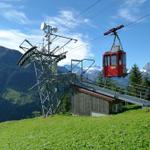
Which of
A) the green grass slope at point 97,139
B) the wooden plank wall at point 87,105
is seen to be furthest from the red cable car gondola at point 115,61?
the green grass slope at point 97,139

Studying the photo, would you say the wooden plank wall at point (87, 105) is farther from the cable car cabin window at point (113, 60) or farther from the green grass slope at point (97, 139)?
the green grass slope at point (97, 139)

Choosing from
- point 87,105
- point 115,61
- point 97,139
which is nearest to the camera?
point 97,139

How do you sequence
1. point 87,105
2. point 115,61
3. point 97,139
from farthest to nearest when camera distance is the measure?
point 87,105 → point 115,61 → point 97,139

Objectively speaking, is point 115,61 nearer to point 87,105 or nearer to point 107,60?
point 107,60

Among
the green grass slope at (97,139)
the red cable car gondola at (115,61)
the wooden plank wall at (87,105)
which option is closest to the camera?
the green grass slope at (97,139)

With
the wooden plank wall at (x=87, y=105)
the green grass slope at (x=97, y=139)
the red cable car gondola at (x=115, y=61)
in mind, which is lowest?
the green grass slope at (x=97, y=139)

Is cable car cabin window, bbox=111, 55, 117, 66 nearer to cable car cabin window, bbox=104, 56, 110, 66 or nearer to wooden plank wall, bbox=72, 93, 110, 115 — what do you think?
cable car cabin window, bbox=104, 56, 110, 66

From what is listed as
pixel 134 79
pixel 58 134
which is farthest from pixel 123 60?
pixel 134 79

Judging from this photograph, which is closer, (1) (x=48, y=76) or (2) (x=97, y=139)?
(2) (x=97, y=139)

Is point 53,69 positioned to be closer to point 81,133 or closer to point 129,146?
point 81,133

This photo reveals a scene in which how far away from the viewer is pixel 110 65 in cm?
4778

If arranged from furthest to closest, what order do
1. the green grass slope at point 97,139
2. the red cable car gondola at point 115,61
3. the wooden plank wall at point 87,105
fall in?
1. the wooden plank wall at point 87,105
2. the red cable car gondola at point 115,61
3. the green grass slope at point 97,139

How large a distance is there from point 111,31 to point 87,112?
19407 millimetres

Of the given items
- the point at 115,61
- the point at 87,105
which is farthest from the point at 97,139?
the point at 87,105
